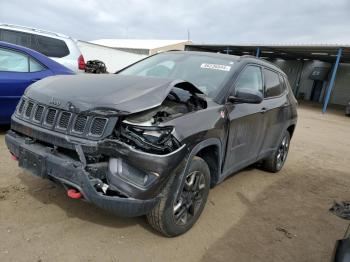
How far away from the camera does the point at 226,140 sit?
360cm

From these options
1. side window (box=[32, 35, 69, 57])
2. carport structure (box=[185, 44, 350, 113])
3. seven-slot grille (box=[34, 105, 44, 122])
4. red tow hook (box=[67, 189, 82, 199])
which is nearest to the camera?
red tow hook (box=[67, 189, 82, 199])

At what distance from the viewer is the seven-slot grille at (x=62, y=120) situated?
8.60ft

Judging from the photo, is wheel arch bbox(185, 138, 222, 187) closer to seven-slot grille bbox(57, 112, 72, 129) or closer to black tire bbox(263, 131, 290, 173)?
seven-slot grille bbox(57, 112, 72, 129)

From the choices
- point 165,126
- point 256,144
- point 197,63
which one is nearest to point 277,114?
point 256,144

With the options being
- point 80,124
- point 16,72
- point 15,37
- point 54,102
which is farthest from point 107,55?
point 80,124

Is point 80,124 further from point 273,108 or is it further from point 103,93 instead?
point 273,108

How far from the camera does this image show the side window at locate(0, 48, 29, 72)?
545 cm

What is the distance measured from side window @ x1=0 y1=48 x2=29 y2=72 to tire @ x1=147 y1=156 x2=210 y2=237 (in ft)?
12.9

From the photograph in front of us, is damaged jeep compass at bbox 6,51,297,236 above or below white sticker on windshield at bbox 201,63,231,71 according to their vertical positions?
below

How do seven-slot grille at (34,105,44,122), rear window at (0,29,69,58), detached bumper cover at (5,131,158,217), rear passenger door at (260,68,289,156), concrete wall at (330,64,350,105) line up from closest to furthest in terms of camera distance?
detached bumper cover at (5,131,158,217) → seven-slot grille at (34,105,44,122) → rear passenger door at (260,68,289,156) → rear window at (0,29,69,58) → concrete wall at (330,64,350,105)

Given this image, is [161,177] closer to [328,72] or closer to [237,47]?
[237,47]

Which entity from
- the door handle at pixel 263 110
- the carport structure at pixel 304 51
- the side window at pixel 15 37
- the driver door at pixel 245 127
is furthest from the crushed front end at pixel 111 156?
the carport structure at pixel 304 51

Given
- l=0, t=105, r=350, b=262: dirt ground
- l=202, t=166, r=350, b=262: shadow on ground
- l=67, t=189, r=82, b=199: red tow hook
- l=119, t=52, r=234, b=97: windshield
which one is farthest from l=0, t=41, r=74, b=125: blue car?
l=202, t=166, r=350, b=262: shadow on ground

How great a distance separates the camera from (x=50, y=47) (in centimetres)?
775
